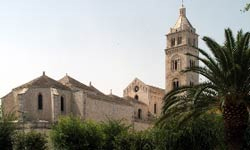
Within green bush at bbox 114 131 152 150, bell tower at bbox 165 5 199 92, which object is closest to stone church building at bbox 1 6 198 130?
bell tower at bbox 165 5 199 92

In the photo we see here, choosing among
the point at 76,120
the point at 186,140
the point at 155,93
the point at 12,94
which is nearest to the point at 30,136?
the point at 76,120

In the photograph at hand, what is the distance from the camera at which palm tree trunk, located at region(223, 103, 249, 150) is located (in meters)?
22.9

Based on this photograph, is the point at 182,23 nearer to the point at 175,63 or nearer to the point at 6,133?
the point at 175,63

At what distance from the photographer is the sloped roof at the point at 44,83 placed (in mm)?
58019

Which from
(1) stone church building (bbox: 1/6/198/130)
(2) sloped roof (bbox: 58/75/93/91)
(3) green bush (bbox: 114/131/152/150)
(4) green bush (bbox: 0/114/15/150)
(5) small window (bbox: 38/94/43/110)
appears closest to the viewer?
(3) green bush (bbox: 114/131/152/150)

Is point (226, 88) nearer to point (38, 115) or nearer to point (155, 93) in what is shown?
point (38, 115)

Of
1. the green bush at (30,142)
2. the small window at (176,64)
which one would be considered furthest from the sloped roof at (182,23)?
the green bush at (30,142)

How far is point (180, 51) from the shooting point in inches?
3191

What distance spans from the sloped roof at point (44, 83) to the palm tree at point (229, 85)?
3601 cm

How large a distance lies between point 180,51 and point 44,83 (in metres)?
29.4

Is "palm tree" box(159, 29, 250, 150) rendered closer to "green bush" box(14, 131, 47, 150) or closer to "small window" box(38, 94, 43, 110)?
"green bush" box(14, 131, 47, 150)

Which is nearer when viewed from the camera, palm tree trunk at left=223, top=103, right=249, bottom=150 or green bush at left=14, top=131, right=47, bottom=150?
palm tree trunk at left=223, top=103, right=249, bottom=150

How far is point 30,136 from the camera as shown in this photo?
138 feet

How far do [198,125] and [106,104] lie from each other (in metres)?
32.4
